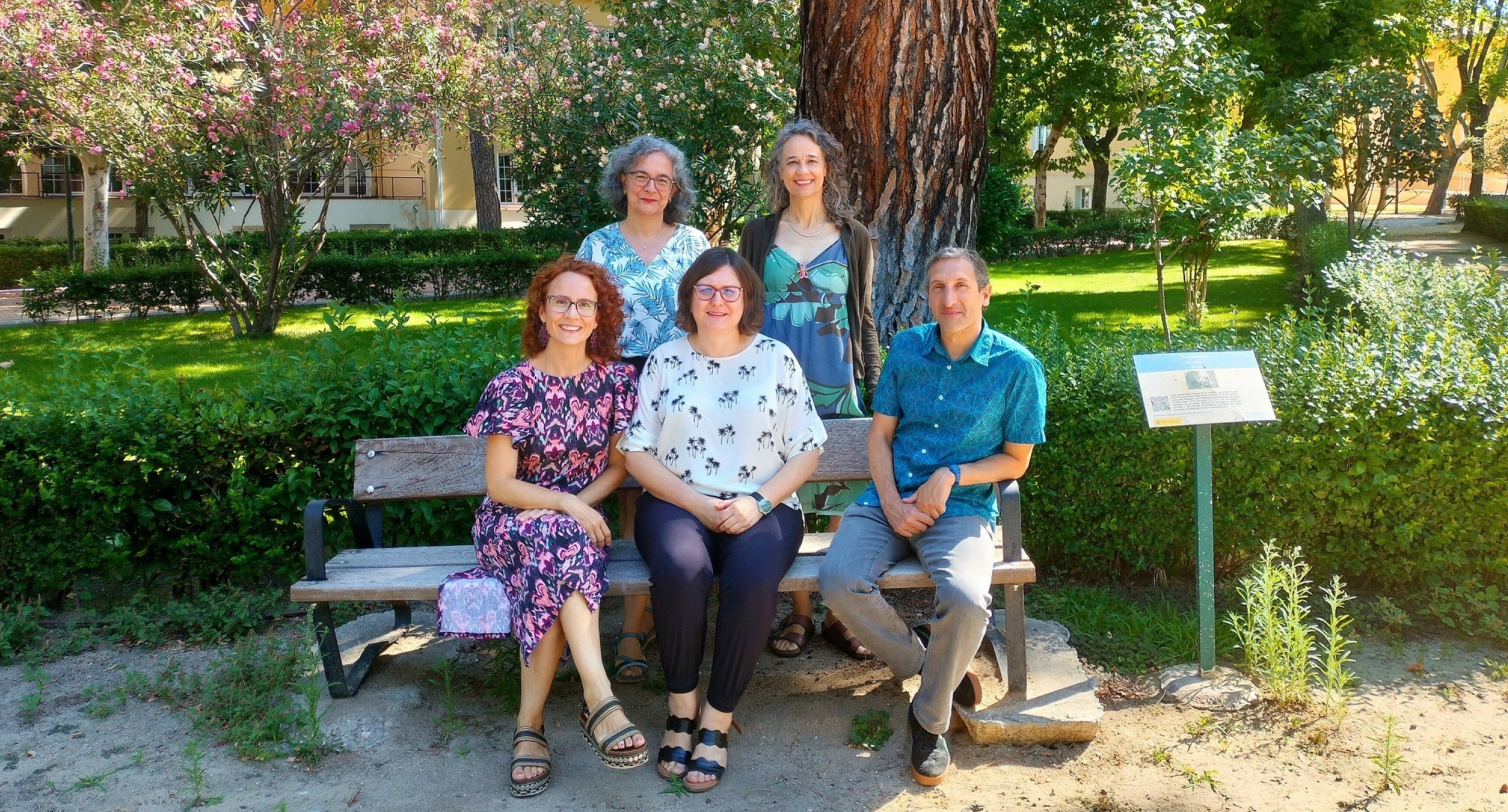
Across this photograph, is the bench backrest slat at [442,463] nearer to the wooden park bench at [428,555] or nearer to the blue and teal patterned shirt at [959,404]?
the wooden park bench at [428,555]

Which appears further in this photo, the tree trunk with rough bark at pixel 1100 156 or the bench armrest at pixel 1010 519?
the tree trunk with rough bark at pixel 1100 156

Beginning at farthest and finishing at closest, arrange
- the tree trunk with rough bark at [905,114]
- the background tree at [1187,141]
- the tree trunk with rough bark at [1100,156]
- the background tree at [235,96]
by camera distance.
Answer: the tree trunk with rough bark at [1100,156]
the background tree at [235,96]
the background tree at [1187,141]
the tree trunk with rough bark at [905,114]

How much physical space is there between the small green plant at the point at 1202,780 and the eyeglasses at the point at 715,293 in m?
1.95

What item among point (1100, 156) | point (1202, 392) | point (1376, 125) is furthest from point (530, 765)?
point (1100, 156)

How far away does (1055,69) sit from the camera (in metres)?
23.1

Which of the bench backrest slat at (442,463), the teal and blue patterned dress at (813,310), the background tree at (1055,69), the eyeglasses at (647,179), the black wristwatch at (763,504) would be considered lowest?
the black wristwatch at (763,504)

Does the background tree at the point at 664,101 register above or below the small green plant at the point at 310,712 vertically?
above

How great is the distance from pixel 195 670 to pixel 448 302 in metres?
12.6

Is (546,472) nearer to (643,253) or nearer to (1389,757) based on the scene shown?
(643,253)

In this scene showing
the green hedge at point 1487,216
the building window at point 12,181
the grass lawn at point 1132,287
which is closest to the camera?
the grass lawn at point 1132,287

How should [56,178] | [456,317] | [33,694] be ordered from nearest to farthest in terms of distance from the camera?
[33,694]
[456,317]
[56,178]

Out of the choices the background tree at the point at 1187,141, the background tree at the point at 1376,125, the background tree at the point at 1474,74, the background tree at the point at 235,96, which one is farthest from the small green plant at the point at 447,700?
the background tree at the point at 1474,74

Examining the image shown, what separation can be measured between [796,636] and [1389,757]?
6.27 ft

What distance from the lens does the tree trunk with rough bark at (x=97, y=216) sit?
56.4ft
